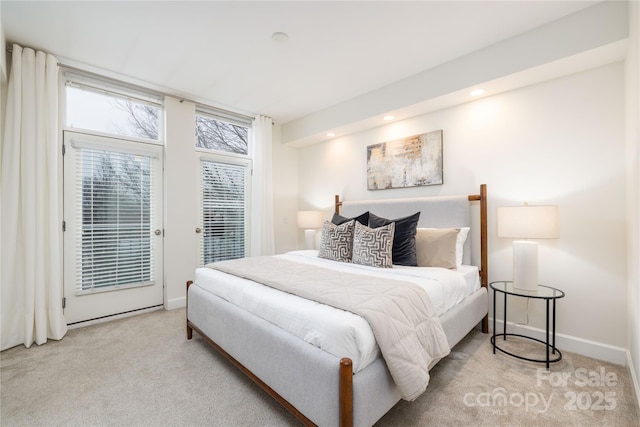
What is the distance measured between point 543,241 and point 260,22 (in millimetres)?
3018

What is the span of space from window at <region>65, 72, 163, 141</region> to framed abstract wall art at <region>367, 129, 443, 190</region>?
275cm

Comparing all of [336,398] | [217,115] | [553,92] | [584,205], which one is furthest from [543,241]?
[217,115]

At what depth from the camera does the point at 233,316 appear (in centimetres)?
197

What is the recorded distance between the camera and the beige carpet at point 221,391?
1.61 metres

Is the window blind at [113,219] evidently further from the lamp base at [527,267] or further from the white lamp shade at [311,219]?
the lamp base at [527,267]

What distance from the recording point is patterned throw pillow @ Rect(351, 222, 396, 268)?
2.59 metres

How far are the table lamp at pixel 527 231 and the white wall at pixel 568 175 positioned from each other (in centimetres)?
37

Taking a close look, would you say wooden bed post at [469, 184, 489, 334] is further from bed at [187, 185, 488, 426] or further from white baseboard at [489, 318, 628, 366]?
white baseboard at [489, 318, 628, 366]

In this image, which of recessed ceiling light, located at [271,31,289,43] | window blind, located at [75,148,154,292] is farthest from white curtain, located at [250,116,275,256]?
recessed ceiling light, located at [271,31,289,43]

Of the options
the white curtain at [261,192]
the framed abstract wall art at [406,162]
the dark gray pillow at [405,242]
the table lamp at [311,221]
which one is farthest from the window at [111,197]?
the dark gray pillow at [405,242]

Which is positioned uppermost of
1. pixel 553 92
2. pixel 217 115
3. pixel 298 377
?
pixel 217 115

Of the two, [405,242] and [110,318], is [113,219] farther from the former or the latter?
[405,242]

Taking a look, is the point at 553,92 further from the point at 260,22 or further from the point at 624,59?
the point at 260,22

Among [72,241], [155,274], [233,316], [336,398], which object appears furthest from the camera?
[155,274]
